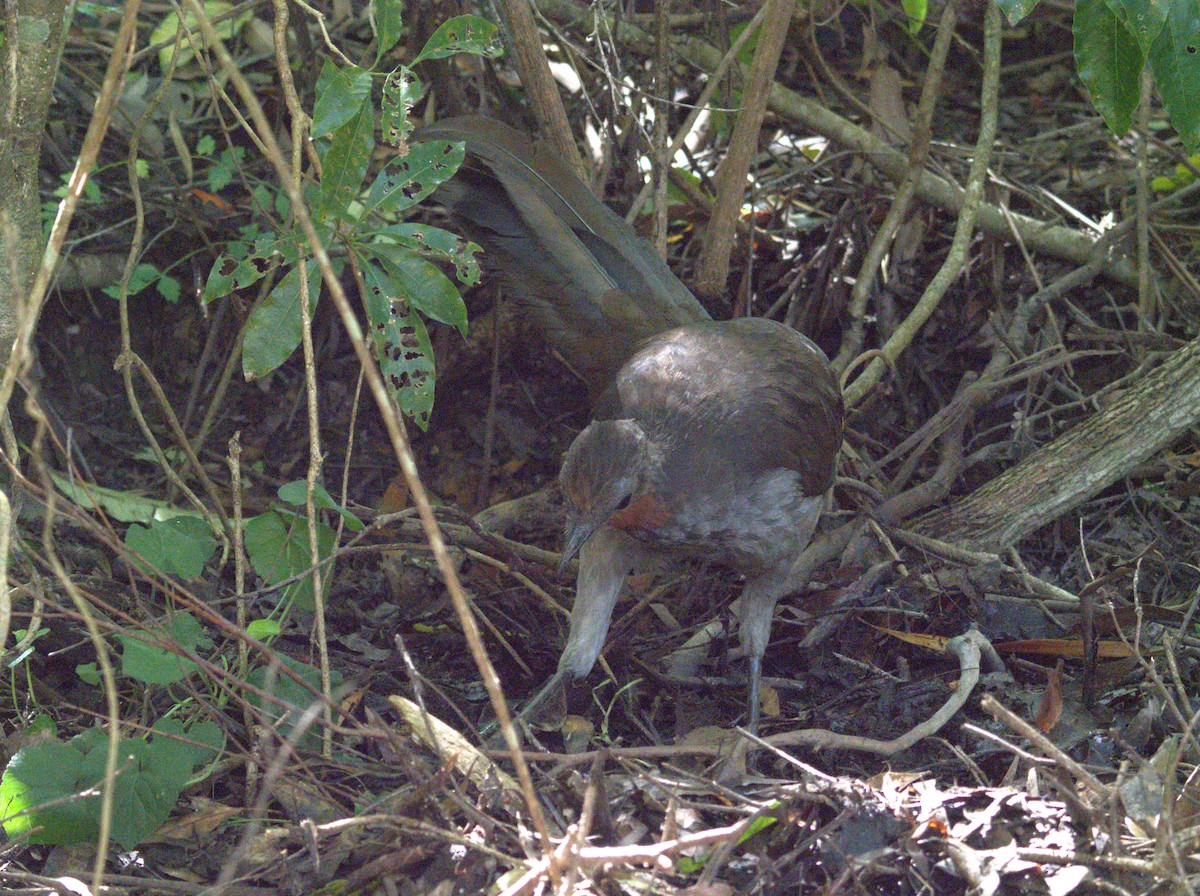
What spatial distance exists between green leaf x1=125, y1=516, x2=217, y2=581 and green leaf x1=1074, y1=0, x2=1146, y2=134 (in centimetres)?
290

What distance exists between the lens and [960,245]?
498 cm

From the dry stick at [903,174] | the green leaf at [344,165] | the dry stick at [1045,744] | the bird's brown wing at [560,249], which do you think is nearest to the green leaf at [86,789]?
the green leaf at [344,165]

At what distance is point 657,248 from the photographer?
4.68 m

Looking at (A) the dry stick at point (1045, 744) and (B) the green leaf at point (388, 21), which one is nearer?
(A) the dry stick at point (1045, 744)

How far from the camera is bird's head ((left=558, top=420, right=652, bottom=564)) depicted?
3496mm

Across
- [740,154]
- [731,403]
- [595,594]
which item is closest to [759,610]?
[595,594]

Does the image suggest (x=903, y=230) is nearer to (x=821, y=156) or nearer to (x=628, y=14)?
(x=821, y=156)

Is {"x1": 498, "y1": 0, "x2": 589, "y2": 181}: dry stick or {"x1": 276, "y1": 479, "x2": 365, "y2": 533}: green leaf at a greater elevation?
{"x1": 498, "y1": 0, "x2": 589, "y2": 181}: dry stick

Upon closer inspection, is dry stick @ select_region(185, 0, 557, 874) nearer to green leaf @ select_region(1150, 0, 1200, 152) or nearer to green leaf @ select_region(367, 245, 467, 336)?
green leaf @ select_region(367, 245, 467, 336)

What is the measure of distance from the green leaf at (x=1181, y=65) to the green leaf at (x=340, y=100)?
87.6 inches

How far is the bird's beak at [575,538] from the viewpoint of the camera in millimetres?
3475

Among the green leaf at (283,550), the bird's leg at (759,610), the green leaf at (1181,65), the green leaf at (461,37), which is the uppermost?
the green leaf at (1181,65)

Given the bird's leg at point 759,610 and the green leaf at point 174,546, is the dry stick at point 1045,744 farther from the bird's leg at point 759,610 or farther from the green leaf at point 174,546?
the green leaf at point 174,546

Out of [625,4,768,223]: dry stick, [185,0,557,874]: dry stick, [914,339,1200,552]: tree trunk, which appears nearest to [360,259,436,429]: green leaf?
[185,0,557,874]: dry stick
